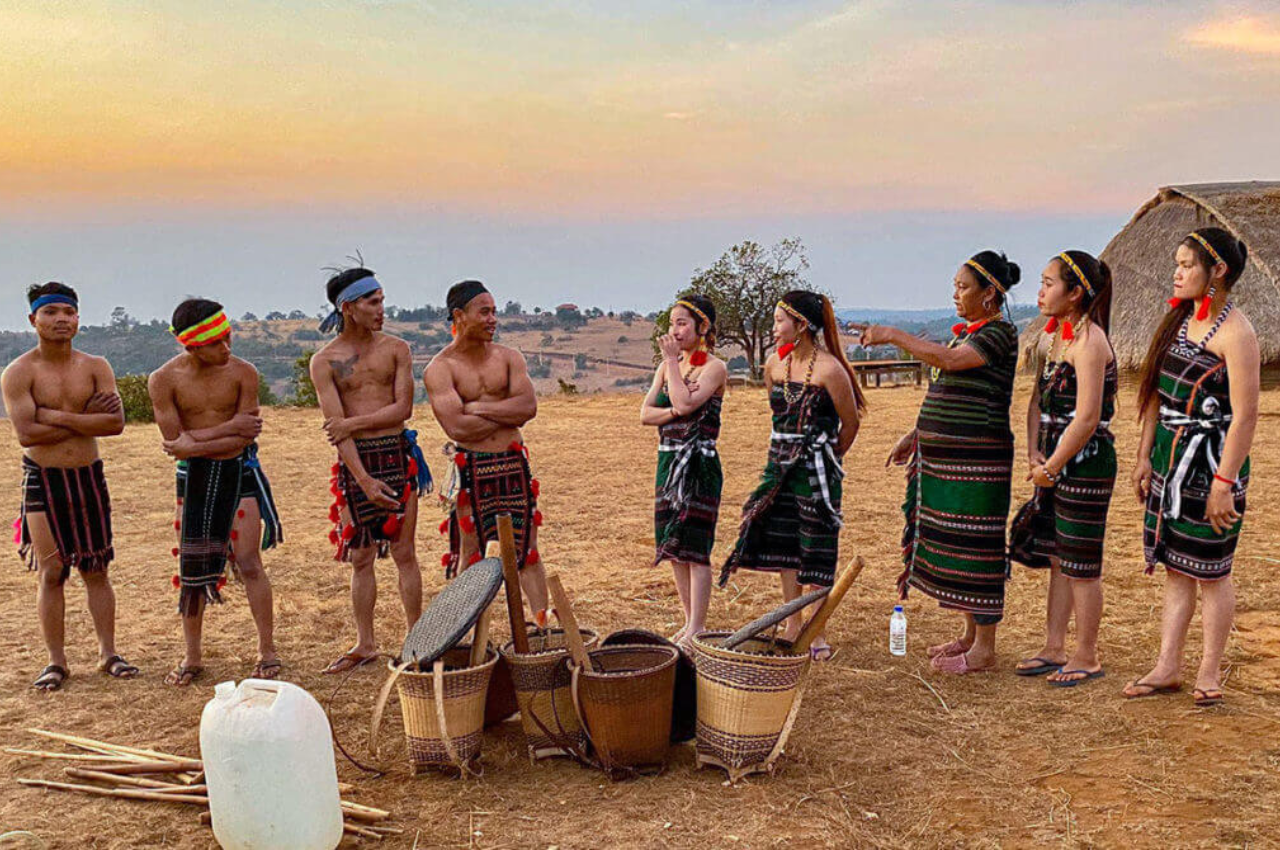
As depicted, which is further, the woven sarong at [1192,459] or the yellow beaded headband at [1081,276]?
the yellow beaded headband at [1081,276]

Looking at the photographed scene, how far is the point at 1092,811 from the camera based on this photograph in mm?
3609

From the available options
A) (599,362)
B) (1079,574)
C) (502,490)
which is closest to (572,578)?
(502,490)

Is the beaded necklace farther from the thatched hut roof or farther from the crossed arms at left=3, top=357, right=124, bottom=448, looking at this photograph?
the thatched hut roof

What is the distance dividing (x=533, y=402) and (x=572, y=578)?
2.41 m

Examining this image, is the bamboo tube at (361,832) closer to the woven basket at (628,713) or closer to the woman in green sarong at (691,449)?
the woven basket at (628,713)

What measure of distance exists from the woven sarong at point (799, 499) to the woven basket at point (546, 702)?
1293 millimetres

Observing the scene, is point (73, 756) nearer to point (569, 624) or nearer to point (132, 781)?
point (132, 781)

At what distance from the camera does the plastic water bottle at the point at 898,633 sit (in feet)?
17.1

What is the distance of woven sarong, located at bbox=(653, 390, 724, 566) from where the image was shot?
206 inches

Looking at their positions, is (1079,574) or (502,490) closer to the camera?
(1079,574)

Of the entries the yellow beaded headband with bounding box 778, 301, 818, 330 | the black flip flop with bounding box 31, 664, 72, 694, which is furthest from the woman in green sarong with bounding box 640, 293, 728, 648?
the black flip flop with bounding box 31, 664, 72, 694

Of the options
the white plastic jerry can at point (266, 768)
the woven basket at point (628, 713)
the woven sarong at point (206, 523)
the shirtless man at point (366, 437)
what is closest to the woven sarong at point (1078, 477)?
the woven basket at point (628, 713)

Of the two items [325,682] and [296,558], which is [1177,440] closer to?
[325,682]

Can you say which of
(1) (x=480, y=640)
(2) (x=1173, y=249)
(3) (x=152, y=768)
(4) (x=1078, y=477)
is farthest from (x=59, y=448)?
(2) (x=1173, y=249)
